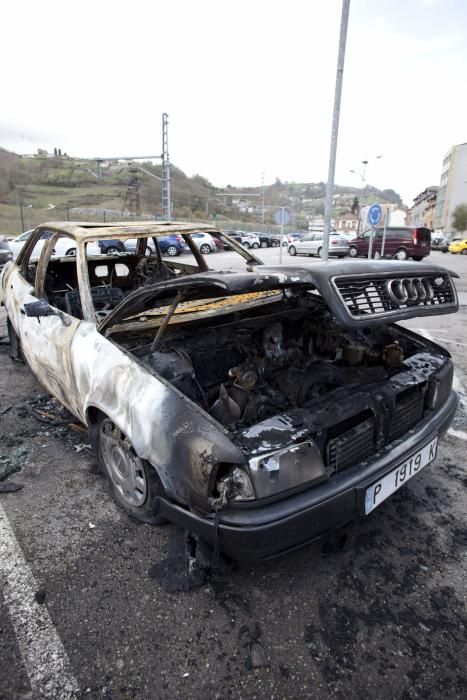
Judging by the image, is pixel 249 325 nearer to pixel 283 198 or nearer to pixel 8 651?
pixel 8 651

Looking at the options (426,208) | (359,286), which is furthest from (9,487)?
(426,208)

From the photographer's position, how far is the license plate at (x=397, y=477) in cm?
196

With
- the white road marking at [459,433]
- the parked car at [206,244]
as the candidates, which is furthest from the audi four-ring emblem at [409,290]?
the parked car at [206,244]

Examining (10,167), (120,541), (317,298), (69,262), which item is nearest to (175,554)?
(120,541)

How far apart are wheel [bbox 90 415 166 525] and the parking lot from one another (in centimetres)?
13

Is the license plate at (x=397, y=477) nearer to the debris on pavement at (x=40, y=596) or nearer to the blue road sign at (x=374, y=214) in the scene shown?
the debris on pavement at (x=40, y=596)

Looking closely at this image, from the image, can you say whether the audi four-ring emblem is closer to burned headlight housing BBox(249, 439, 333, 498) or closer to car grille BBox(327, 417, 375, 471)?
car grille BBox(327, 417, 375, 471)

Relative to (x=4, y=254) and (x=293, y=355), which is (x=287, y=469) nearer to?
(x=293, y=355)

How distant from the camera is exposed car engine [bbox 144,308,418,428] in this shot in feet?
7.57

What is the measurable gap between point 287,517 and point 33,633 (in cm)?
116

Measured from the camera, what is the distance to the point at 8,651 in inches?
66.0

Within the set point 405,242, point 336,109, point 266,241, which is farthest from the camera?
point 266,241

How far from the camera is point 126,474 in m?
2.35

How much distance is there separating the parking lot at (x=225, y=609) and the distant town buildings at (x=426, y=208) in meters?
79.3
